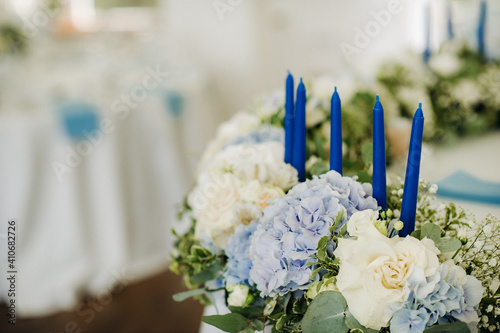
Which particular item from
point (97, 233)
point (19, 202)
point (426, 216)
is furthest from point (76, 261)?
point (426, 216)

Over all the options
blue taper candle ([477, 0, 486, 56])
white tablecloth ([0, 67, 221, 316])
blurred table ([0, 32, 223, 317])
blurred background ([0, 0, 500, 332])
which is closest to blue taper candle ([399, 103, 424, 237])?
blurred background ([0, 0, 500, 332])

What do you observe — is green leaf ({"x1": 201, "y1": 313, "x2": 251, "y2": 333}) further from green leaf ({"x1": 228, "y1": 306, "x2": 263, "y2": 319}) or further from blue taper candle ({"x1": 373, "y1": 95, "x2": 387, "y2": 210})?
blue taper candle ({"x1": 373, "y1": 95, "x2": 387, "y2": 210})

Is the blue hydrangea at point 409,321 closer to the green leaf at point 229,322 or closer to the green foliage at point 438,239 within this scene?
the green foliage at point 438,239

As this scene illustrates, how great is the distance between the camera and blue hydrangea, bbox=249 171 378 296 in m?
0.55

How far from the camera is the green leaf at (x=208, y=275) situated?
69 cm

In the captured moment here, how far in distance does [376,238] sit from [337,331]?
120 mm

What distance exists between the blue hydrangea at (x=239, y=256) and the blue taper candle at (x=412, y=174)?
0.21m

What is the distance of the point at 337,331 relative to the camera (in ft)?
1.67

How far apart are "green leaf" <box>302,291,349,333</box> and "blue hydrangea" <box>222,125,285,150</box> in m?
0.37

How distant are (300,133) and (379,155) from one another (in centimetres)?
16

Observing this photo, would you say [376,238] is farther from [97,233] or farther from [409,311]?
[97,233]

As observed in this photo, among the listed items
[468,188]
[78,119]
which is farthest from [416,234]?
[78,119]

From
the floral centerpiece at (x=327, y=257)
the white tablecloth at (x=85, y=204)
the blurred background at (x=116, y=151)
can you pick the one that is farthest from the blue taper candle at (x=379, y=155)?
the white tablecloth at (x=85, y=204)

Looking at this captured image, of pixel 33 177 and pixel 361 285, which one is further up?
pixel 361 285
